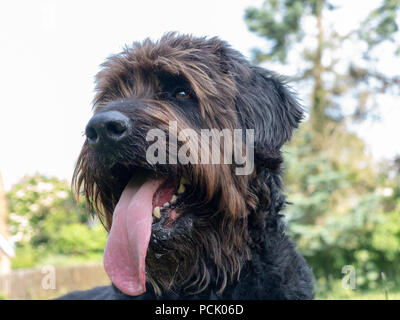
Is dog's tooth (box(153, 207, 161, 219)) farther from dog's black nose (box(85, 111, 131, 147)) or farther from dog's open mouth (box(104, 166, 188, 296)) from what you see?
dog's black nose (box(85, 111, 131, 147))

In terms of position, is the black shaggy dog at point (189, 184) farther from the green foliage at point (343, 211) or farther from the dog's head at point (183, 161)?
the green foliage at point (343, 211)

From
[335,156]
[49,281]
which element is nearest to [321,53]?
[335,156]

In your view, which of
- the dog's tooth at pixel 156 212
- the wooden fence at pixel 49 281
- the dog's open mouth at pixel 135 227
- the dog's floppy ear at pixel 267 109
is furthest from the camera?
the wooden fence at pixel 49 281

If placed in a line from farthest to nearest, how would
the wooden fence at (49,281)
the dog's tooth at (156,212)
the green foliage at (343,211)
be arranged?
the green foliage at (343,211) → the wooden fence at (49,281) → the dog's tooth at (156,212)

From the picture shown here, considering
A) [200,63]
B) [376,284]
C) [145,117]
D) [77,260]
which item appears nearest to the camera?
[145,117]

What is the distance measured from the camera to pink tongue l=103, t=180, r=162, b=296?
2430 mm

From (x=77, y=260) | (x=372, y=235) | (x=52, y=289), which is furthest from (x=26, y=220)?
(x=372, y=235)

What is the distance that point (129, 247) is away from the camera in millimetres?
2475

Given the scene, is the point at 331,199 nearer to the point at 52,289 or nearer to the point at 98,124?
the point at 52,289

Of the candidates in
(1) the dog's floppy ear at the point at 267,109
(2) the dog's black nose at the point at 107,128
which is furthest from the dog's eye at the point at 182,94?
(2) the dog's black nose at the point at 107,128

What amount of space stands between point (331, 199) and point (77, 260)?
35.8ft

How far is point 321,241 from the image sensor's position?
1377 centimetres

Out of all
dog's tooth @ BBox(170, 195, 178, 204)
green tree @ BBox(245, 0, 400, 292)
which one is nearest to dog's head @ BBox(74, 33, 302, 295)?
dog's tooth @ BBox(170, 195, 178, 204)

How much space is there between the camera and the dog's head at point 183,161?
8.09ft
